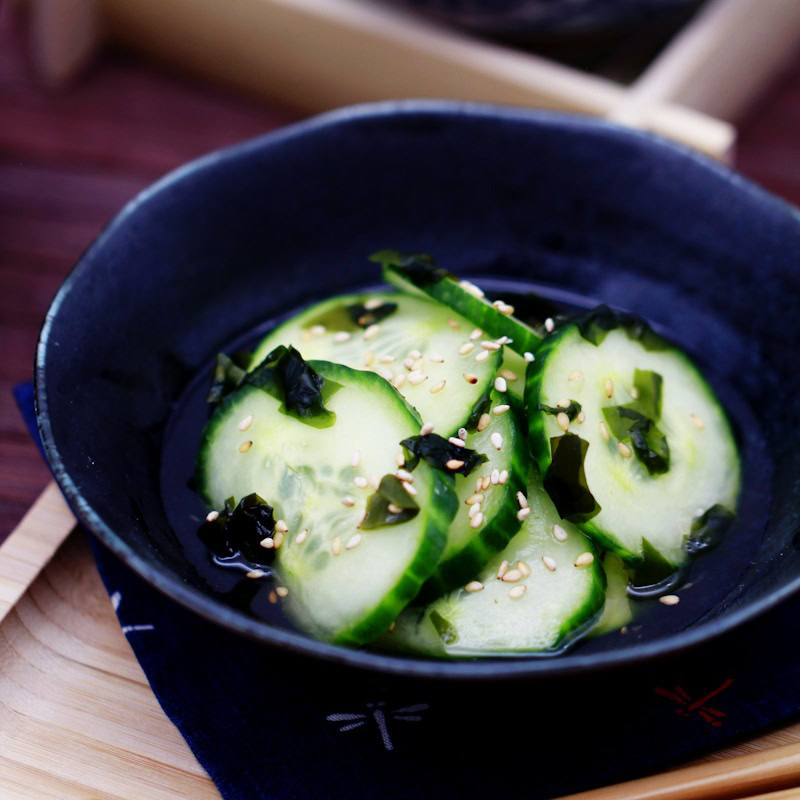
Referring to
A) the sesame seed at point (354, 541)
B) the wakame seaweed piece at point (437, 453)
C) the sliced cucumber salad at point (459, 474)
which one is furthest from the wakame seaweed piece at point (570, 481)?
the sesame seed at point (354, 541)

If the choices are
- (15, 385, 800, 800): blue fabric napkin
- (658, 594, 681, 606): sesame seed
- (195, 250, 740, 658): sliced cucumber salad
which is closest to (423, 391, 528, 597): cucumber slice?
(195, 250, 740, 658): sliced cucumber salad

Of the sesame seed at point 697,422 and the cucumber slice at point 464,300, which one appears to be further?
the sesame seed at point 697,422

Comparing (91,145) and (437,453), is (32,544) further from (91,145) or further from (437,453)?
(91,145)

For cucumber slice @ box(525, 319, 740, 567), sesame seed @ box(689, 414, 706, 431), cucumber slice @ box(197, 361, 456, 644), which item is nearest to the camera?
cucumber slice @ box(197, 361, 456, 644)

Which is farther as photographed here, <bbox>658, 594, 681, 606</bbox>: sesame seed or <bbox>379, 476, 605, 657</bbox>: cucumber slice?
<bbox>658, 594, 681, 606</bbox>: sesame seed

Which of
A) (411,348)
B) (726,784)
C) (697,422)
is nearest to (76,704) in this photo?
(411,348)

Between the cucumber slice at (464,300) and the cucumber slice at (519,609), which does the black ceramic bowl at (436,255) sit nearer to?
the cucumber slice at (519,609)

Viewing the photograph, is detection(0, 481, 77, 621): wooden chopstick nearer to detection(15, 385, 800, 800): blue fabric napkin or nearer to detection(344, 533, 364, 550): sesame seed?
detection(15, 385, 800, 800): blue fabric napkin

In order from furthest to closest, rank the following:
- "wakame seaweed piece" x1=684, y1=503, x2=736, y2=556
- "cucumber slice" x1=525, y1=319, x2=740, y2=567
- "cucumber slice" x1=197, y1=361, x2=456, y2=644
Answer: "wakame seaweed piece" x1=684, y1=503, x2=736, y2=556 < "cucumber slice" x1=525, y1=319, x2=740, y2=567 < "cucumber slice" x1=197, y1=361, x2=456, y2=644
